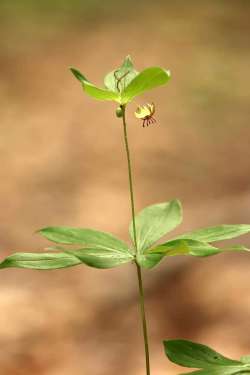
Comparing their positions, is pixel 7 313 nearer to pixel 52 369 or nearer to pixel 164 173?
pixel 52 369

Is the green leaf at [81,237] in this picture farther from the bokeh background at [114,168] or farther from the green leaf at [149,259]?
the bokeh background at [114,168]

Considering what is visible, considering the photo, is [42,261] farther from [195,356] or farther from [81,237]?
[195,356]

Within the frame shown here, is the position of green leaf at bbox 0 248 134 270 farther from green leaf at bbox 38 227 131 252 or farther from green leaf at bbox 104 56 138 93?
green leaf at bbox 104 56 138 93

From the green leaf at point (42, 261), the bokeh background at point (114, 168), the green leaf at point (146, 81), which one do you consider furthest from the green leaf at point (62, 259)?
the bokeh background at point (114, 168)

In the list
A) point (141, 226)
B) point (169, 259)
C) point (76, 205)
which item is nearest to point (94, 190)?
point (76, 205)

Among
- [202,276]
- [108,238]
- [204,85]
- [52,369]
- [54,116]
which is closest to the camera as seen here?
[108,238]

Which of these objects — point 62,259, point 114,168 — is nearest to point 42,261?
point 62,259
